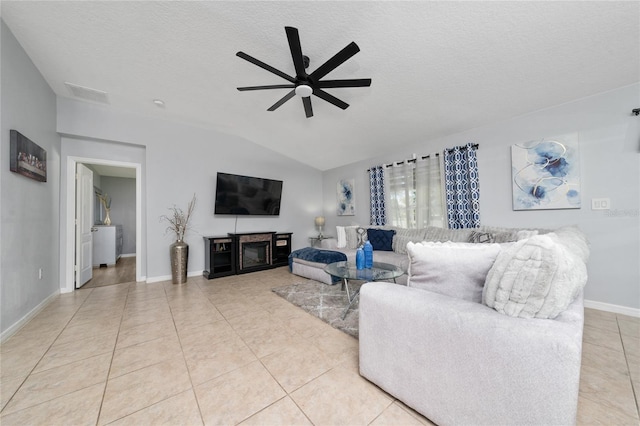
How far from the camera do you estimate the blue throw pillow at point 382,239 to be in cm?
417

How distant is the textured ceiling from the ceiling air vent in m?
0.08

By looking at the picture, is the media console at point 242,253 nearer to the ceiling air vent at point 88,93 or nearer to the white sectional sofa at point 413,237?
the white sectional sofa at point 413,237

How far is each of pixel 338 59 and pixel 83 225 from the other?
14.9 feet

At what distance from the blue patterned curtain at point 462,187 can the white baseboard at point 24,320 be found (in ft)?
16.9

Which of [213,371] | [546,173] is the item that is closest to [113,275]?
[213,371]

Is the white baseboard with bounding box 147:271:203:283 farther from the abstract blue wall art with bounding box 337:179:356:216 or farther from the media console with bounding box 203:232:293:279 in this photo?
the abstract blue wall art with bounding box 337:179:356:216

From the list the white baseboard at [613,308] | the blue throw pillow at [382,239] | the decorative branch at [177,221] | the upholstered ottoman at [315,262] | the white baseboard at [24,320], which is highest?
the decorative branch at [177,221]

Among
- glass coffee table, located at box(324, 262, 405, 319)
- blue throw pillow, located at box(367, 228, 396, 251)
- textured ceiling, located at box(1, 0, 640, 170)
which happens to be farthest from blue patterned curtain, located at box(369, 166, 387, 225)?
glass coffee table, located at box(324, 262, 405, 319)

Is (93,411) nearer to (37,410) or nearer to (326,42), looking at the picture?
(37,410)

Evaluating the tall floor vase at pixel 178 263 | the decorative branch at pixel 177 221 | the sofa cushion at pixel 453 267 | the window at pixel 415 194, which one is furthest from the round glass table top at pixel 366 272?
the decorative branch at pixel 177 221

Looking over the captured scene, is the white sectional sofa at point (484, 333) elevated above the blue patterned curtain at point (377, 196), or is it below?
Result: below

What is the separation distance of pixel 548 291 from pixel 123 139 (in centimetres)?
509

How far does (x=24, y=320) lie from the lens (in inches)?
91.7

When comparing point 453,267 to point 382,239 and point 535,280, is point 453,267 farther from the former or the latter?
point 382,239
